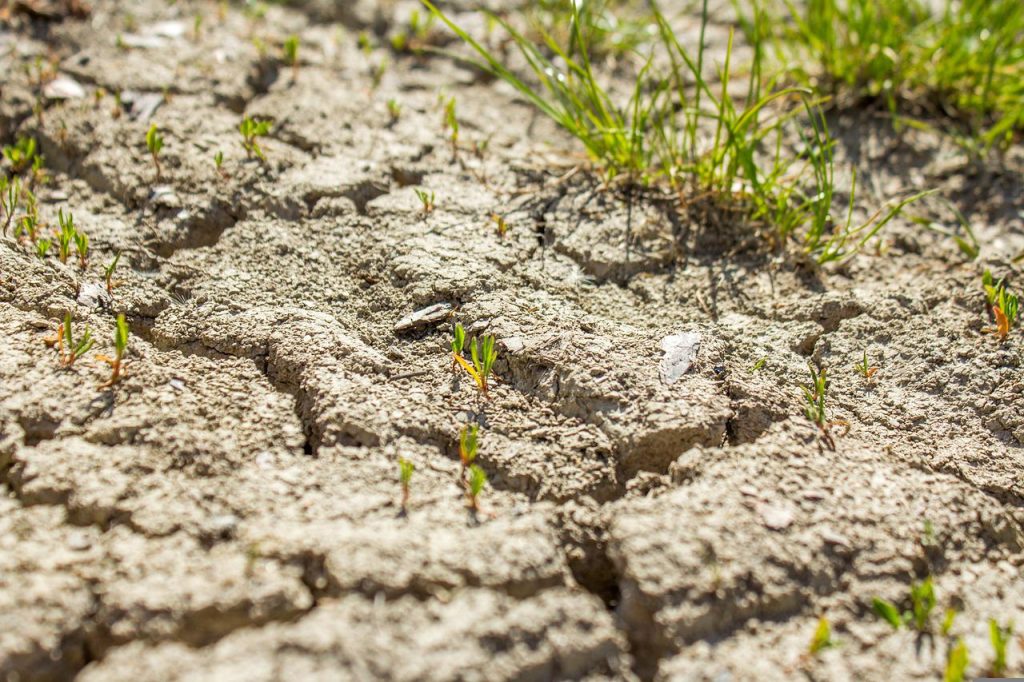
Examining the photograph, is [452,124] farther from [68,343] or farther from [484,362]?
[68,343]

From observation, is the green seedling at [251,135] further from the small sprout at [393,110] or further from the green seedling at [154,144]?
the small sprout at [393,110]

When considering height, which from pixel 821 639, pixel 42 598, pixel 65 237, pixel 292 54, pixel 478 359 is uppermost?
pixel 292 54

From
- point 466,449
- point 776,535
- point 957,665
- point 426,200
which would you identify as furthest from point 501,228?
point 957,665

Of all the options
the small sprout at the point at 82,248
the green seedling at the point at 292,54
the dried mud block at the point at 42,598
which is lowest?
the dried mud block at the point at 42,598

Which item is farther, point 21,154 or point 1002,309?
point 21,154

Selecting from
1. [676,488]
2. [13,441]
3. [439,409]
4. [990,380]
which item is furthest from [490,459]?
[990,380]

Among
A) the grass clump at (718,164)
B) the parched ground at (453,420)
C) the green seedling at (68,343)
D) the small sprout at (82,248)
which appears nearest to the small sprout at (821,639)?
the parched ground at (453,420)

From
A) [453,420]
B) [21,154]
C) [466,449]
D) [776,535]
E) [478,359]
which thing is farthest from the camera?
[21,154]
